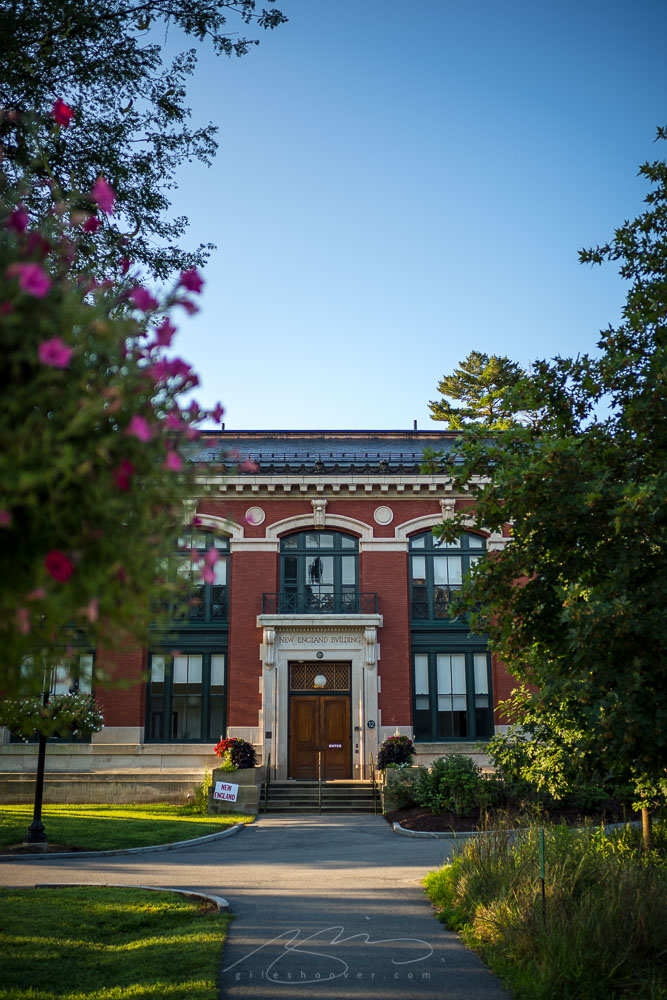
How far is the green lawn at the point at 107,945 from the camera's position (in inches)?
263

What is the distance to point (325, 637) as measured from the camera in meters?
27.6

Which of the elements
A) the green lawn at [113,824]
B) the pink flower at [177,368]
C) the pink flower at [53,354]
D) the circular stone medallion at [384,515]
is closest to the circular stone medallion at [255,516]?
the circular stone medallion at [384,515]

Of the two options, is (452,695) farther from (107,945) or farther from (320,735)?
(107,945)

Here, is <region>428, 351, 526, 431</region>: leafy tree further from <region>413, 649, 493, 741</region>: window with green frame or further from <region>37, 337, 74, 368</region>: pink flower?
<region>37, 337, 74, 368</region>: pink flower

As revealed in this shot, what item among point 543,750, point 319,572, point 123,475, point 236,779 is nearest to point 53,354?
point 123,475

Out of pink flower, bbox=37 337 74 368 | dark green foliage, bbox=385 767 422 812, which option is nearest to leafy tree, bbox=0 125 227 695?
pink flower, bbox=37 337 74 368

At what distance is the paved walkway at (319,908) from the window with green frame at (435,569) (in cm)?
1046

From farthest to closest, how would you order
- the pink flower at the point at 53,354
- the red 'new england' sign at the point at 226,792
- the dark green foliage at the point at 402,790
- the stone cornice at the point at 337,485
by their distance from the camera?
the stone cornice at the point at 337,485
the red 'new england' sign at the point at 226,792
the dark green foliage at the point at 402,790
the pink flower at the point at 53,354

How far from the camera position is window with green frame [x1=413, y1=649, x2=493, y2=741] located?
90.5 ft

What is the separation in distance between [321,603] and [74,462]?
2588 cm

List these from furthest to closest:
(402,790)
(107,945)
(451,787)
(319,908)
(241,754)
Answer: (241,754), (402,790), (451,787), (319,908), (107,945)

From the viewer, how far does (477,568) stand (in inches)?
328

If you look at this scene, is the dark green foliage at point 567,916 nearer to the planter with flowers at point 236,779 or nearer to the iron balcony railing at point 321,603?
the planter with flowers at point 236,779

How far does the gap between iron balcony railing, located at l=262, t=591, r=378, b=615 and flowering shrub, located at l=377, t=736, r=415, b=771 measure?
15.0 feet
